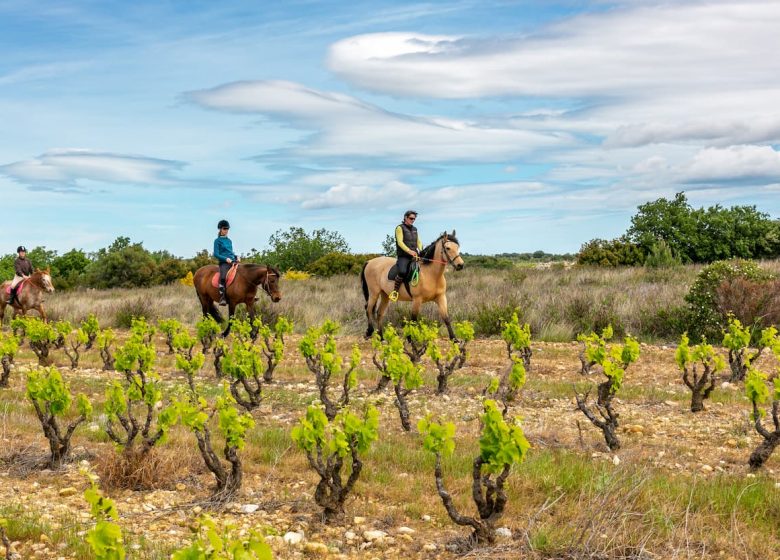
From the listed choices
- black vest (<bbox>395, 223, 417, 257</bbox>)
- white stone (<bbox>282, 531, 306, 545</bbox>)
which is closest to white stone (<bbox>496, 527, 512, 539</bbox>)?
white stone (<bbox>282, 531, 306, 545</bbox>)

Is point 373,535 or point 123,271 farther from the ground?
point 123,271

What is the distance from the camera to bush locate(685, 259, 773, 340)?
1661cm

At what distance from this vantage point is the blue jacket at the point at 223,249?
60.9ft

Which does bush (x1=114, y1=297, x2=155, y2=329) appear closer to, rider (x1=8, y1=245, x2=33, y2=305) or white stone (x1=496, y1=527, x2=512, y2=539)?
rider (x1=8, y1=245, x2=33, y2=305)

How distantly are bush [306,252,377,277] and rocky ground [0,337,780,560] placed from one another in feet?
91.7

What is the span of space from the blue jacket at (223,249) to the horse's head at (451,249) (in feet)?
17.9

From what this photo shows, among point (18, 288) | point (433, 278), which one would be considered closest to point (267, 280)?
point (433, 278)

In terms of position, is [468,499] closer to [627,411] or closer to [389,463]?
[389,463]

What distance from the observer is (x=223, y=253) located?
18.6 metres

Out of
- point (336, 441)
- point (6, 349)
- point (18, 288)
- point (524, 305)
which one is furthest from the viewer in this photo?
point (18, 288)

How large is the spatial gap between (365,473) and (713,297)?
40.3 feet

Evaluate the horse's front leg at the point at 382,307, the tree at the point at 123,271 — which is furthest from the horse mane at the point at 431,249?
the tree at the point at 123,271

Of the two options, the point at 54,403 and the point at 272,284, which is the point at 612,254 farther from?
the point at 54,403

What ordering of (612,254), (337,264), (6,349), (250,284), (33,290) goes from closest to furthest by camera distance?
1. (6,349)
2. (250,284)
3. (33,290)
4. (612,254)
5. (337,264)
